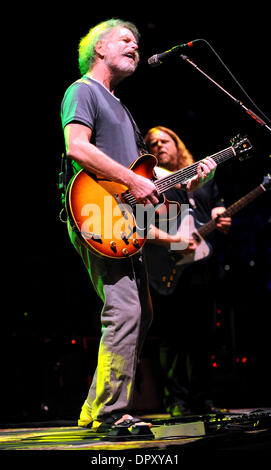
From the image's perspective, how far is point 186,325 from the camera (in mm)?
4410

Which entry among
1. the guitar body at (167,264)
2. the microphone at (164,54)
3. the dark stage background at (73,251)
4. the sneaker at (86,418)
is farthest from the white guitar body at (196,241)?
the sneaker at (86,418)

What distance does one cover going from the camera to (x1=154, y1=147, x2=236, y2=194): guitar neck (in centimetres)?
282

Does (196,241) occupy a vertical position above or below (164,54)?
below

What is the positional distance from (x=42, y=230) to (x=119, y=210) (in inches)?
129

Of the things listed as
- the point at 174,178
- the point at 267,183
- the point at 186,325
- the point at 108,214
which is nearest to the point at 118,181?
the point at 108,214

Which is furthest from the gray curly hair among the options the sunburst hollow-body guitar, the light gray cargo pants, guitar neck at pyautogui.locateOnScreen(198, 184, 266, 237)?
guitar neck at pyautogui.locateOnScreen(198, 184, 266, 237)

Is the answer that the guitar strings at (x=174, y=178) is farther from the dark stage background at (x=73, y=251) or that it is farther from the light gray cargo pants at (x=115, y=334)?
the dark stage background at (x=73, y=251)

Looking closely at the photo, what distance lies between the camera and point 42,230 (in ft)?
18.5

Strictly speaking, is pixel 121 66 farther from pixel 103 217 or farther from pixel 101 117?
pixel 103 217

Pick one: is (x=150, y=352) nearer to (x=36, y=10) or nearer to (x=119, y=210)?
(x=119, y=210)

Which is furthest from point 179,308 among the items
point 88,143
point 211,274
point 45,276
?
point 88,143

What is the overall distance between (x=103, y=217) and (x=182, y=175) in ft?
2.35

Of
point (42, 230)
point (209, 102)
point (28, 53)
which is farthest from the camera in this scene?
point (209, 102)

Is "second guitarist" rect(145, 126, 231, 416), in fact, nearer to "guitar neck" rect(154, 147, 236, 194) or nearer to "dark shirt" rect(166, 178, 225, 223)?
"dark shirt" rect(166, 178, 225, 223)
